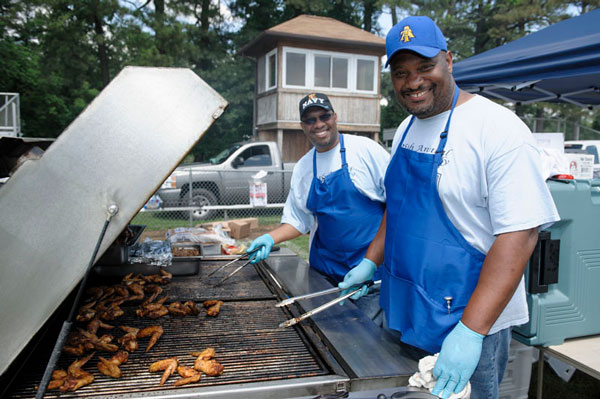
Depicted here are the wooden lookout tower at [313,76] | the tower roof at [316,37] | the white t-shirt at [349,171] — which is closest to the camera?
the white t-shirt at [349,171]

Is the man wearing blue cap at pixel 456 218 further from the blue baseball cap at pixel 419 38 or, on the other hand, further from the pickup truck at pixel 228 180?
the pickup truck at pixel 228 180

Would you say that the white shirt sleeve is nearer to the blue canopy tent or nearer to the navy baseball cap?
the navy baseball cap

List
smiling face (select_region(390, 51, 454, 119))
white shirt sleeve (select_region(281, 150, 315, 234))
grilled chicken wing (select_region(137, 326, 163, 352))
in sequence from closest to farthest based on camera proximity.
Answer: smiling face (select_region(390, 51, 454, 119)), grilled chicken wing (select_region(137, 326, 163, 352)), white shirt sleeve (select_region(281, 150, 315, 234))

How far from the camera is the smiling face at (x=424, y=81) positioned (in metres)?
1.60

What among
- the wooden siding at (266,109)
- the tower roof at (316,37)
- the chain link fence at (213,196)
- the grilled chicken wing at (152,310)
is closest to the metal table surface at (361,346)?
the grilled chicken wing at (152,310)

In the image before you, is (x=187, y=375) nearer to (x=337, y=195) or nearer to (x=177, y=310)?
(x=177, y=310)

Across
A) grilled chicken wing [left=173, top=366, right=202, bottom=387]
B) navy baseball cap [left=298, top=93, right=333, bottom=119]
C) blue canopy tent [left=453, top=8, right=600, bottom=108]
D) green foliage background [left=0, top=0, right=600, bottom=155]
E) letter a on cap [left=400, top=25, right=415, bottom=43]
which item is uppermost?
green foliage background [left=0, top=0, right=600, bottom=155]

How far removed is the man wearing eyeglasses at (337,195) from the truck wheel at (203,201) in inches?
275

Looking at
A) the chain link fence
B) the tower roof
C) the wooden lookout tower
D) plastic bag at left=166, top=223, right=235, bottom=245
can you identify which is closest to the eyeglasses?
plastic bag at left=166, top=223, right=235, bottom=245

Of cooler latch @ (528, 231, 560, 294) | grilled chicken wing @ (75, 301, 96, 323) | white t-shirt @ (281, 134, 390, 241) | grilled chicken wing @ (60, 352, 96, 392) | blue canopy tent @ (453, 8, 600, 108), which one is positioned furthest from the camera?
blue canopy tent @ (453, 8, 600, 108)

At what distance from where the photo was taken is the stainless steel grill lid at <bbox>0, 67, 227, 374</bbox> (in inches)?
47.3

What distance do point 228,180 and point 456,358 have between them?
9075 millimetres

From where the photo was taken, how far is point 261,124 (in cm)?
1834

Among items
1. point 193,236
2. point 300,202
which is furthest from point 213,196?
point 300,202
